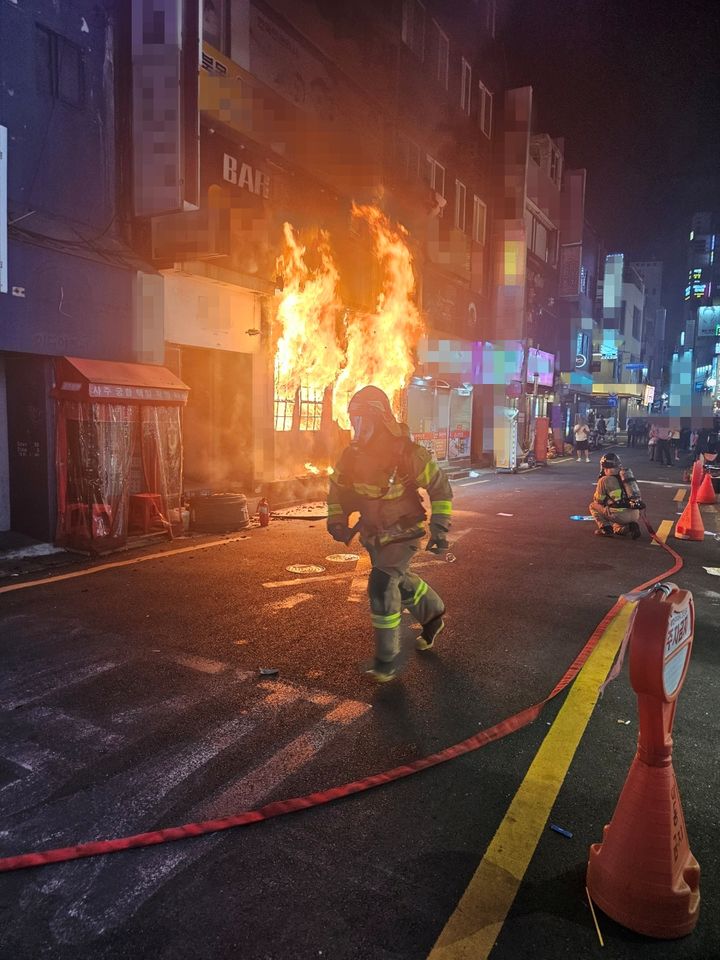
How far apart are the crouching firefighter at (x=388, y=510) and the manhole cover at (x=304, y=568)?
284 cm

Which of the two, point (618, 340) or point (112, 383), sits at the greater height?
point (618, 340)

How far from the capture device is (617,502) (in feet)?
35.2

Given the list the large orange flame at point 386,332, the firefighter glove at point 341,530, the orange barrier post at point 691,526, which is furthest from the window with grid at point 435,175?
the firefighter glove at point 341,530

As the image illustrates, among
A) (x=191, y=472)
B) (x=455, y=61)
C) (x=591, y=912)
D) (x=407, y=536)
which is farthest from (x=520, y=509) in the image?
(x=455, y=61)

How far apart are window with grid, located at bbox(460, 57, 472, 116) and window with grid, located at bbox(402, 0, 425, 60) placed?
3.76 metres

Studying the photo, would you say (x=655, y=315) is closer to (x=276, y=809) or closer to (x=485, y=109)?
(x=485, y=109)

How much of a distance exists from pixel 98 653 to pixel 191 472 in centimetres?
990

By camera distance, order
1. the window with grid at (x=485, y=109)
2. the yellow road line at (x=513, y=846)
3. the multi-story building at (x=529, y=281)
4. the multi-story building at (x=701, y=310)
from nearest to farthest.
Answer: the yellow road line at (x=513, y=846) → the window with grid at (x=485, y=109) → the multi-story building at (x=529, y=281) → the multi-story building at (x=701, y=310)

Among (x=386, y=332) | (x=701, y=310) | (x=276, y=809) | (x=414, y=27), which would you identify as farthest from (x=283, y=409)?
(x=701, y=310)

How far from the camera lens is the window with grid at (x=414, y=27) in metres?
20.3

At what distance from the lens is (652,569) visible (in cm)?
866

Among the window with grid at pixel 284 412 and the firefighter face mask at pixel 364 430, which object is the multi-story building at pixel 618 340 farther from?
the firefighter face mask at pixel 364 430

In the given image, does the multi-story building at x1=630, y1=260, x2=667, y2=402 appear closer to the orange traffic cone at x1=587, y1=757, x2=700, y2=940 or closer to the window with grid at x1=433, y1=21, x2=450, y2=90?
the window with grid at x1=433, y1=21, x2=450, y2=90

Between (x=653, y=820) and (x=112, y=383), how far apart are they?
29.2 ft
